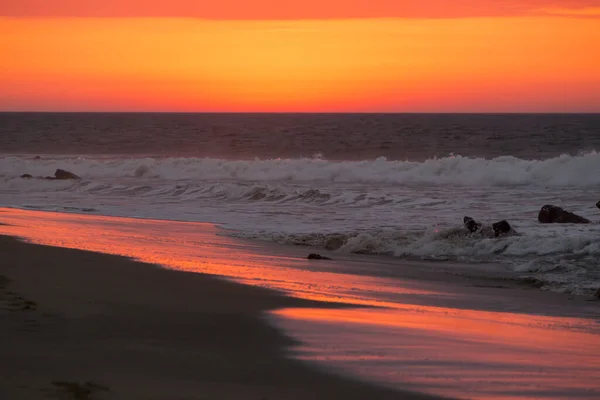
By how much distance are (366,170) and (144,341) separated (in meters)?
29.5

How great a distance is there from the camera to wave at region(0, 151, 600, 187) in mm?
31094

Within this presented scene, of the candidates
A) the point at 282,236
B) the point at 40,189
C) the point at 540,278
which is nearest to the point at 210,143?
the point at 40,189

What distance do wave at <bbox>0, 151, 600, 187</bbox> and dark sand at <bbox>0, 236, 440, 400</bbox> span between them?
22.8m

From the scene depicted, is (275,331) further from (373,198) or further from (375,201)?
(373,198)

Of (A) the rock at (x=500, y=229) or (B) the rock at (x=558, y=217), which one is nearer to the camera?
(A) the rock at (x=500, y=229)

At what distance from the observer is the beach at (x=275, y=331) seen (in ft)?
17.0

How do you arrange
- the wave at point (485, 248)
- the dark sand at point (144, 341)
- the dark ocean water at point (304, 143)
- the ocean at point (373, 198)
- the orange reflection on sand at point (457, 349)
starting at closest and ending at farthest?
the dark sand at point (144, 341), the orange reflection on sand at point (457, 349), the wave at point (485, 248), the ocean at point (373, 198), the dark ocean water at point (304, 143)

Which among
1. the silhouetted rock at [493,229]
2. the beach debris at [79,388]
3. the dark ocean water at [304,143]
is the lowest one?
the beach debris at [79,388]

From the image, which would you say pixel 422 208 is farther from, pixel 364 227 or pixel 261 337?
pixel 261 337

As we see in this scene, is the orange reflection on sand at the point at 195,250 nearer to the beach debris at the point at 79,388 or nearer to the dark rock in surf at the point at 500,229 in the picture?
the dark rock in surf at the point at 500,229

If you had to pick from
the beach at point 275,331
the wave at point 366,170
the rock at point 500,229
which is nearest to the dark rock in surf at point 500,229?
the rock at point 500,229

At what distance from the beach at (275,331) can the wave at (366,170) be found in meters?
20.4

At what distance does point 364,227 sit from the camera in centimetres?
1673

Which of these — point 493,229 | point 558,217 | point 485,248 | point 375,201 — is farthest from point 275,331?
point 375,201
